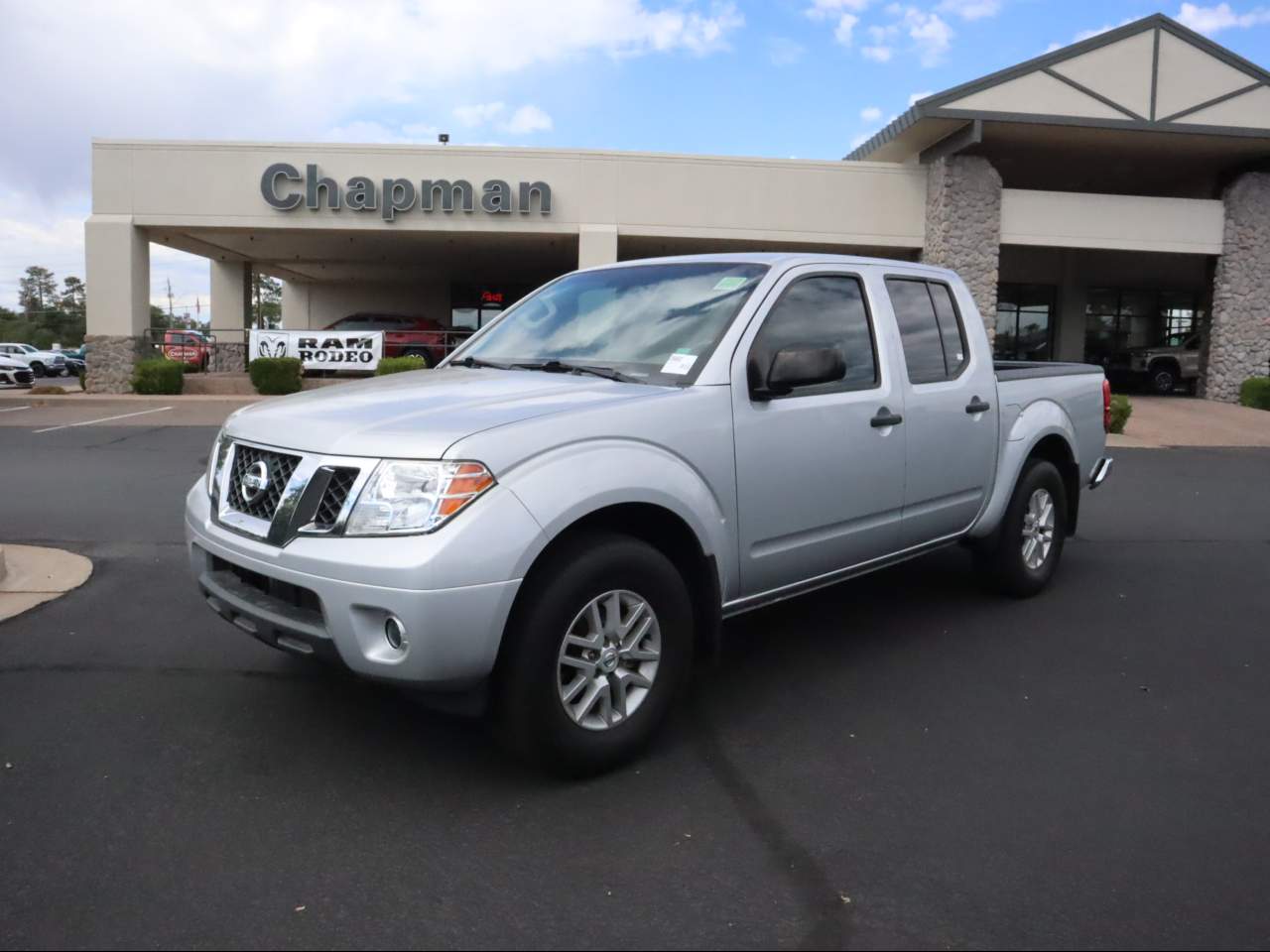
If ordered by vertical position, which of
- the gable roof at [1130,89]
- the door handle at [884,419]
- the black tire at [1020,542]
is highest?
the gable roof at [1130,89]

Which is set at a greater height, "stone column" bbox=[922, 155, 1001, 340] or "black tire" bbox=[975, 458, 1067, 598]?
"stone column" bbox=[922, 155, 1001, 340]

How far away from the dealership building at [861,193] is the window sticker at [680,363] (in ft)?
60.1

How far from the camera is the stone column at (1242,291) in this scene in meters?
22.9

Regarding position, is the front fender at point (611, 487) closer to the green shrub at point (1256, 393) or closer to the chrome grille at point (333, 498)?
the chrome grille at point (333, 498)

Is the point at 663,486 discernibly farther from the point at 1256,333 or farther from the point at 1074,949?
the point at 1256,333

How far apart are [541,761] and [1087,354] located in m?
30.9

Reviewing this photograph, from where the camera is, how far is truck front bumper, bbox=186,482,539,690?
3043mm

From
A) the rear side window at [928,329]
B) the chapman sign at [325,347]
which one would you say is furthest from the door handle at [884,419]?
the chapman sign at [325,347]

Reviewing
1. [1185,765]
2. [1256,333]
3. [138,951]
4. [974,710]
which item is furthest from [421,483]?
[1256,333]

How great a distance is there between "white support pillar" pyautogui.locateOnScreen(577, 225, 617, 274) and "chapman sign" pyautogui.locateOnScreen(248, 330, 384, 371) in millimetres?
5092

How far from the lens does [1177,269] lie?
98.1 ft

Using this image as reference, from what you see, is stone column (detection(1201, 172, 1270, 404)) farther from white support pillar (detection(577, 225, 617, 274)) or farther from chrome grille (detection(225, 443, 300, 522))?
chrome grille (detection(225, 443, 300, 522))

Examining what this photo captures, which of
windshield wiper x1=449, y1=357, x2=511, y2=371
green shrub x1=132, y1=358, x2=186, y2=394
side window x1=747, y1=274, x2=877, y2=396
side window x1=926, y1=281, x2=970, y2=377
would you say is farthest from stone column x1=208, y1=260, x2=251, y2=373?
side window x1=747, y1=274, x2=877, y2=396

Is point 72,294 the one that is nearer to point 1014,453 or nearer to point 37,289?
point 37,289
